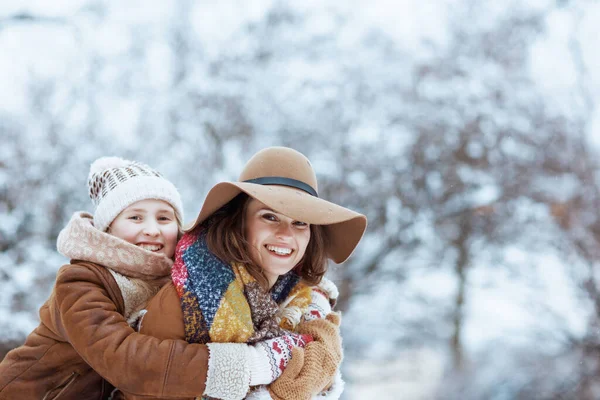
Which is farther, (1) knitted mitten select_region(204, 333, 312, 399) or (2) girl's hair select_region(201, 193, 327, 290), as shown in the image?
(2) girl's hair select_region(201, 193, 327, 290)

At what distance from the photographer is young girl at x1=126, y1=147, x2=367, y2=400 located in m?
1.38

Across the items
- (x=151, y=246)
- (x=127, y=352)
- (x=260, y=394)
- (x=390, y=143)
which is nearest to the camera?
(x=127, y=352)

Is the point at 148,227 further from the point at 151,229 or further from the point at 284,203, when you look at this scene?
the point at 284,203

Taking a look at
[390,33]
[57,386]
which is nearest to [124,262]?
[57,386]

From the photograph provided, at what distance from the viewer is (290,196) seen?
1.45m

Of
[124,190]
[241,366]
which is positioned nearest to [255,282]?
[241,366]

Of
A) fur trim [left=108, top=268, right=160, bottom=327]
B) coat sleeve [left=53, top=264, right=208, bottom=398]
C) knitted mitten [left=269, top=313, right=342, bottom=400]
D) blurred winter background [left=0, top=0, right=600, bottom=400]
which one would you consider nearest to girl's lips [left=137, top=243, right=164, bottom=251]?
fur trim [left=108, top=268, right=160, bottom=327]

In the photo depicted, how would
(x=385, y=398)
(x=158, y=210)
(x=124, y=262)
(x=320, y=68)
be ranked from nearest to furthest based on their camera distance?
(x=124, y=262) → (x=158, y=210) → (x=385, y=398) → (x=320, y=68)

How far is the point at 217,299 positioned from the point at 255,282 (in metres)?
0.14

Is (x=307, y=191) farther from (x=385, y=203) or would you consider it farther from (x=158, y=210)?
(x=385, y=203)

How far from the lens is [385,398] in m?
5.76

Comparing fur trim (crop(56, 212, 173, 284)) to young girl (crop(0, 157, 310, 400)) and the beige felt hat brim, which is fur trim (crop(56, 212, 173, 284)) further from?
the beige felt hat brim

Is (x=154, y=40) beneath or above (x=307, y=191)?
above

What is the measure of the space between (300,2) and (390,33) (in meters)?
1.22
